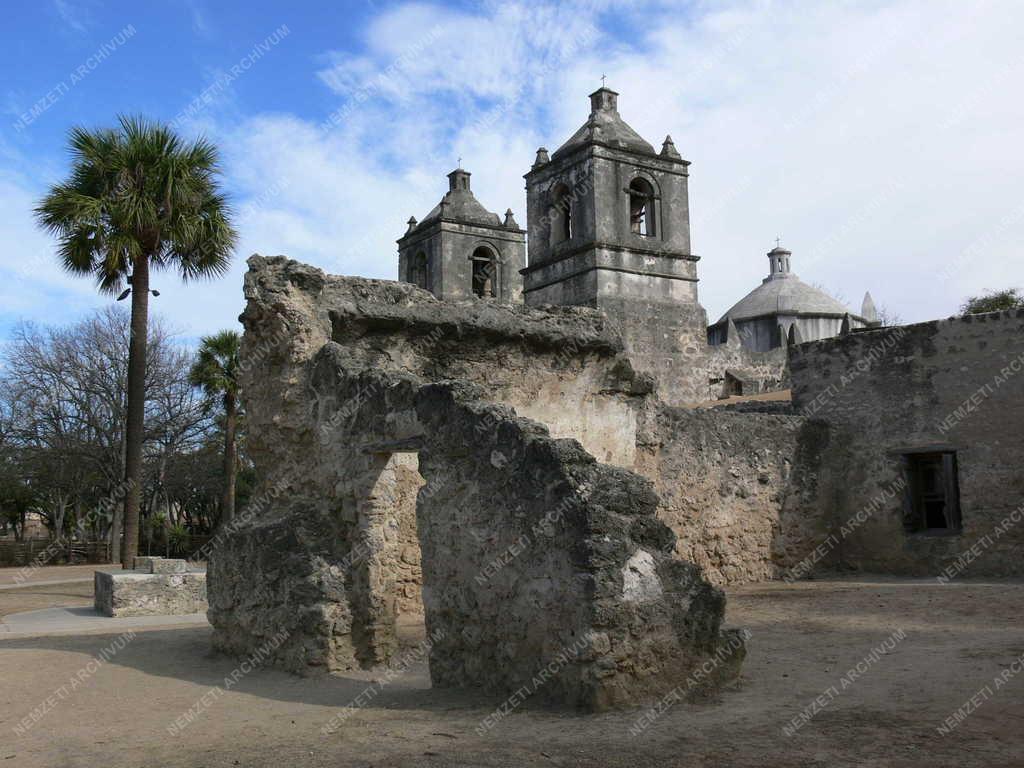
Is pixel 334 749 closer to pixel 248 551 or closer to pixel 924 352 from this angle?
pixel 248 551

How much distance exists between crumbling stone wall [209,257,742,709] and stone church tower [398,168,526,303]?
1093 inches

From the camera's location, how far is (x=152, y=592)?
1205 cm

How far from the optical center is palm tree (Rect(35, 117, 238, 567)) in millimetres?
14367

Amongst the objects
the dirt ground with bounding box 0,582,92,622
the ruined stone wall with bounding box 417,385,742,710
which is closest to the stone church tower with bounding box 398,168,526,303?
the dirt ground with bounding box 0,582,92,622

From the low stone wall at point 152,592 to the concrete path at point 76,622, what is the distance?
0.15 metres

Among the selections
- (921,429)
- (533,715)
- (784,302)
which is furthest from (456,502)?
(784,302)

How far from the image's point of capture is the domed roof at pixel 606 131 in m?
32.2

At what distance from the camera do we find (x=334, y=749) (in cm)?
498

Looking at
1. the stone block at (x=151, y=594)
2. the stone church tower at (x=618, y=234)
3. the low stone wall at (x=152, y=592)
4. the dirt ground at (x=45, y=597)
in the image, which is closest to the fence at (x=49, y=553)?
the dirt ground at (x=45, y=597)

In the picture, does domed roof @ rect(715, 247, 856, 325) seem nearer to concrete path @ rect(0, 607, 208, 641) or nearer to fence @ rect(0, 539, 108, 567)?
fence @ rect(0, 539, 108, 567)

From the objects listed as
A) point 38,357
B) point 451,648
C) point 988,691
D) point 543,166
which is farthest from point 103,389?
point 988,691

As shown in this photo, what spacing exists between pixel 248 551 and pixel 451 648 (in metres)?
2.38

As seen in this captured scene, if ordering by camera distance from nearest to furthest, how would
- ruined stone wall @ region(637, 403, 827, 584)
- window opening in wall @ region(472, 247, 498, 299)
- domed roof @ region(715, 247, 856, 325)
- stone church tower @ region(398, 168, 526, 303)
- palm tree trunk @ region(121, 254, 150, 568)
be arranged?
ruined stone wall @ region(637, 403, 827, 584) < palm tree trunk @ region(121, 254, 150, 568) < stone church tower @ region(398, 168, 526, 303) < window opening in wall @ region(472, 247, 498, 299) < domed roof @ region(715, 247, 856, 325)

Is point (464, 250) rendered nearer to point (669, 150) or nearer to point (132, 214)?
point (669, 150)
